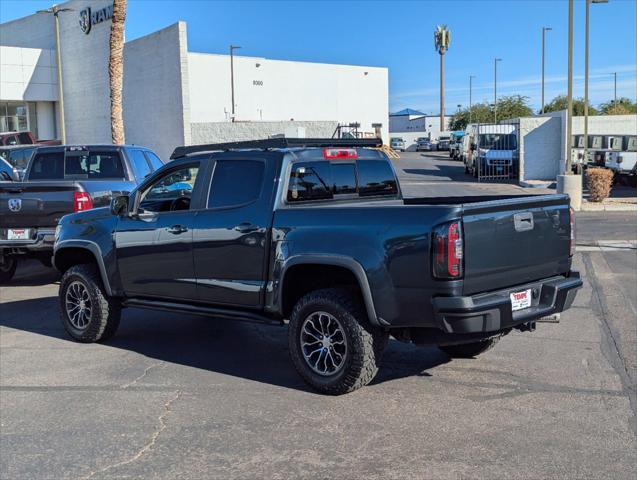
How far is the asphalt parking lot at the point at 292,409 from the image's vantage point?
4637mm

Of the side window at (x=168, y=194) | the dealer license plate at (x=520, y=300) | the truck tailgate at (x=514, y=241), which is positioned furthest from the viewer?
the side window at (x=168, y=194)

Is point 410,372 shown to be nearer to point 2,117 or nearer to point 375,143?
point 375,143

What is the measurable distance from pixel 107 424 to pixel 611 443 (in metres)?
3.52

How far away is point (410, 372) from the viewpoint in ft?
21.6

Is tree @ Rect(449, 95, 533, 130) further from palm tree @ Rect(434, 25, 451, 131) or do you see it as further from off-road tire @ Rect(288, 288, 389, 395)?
off-road tire @ Rect(288, 288, 389, 395)

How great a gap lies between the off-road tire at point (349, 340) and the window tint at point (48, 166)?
273 inches

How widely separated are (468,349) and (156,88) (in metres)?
34.4

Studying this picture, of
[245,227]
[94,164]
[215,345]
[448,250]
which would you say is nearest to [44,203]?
[94,164]

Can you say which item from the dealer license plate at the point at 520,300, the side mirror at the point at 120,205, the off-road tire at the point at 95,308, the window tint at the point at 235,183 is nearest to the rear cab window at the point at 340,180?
the window tint at the point at 235,183

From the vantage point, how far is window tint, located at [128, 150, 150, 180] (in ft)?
37.4

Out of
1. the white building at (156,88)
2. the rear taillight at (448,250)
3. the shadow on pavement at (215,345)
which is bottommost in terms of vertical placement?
the shadow on pavement at (215,345)

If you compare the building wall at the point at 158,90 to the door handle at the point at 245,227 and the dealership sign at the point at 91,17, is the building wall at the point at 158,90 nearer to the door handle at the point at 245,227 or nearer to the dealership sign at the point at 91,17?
the dealership sign at the point at 91,17

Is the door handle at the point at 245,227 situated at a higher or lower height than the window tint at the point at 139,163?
lower

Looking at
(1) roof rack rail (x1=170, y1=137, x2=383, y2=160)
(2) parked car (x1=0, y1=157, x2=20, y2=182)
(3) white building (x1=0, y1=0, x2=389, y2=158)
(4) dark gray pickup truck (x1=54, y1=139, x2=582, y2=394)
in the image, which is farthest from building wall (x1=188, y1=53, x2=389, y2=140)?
(1) roof rack rail (x1=170, y1=137, x2=383, y2=160)
